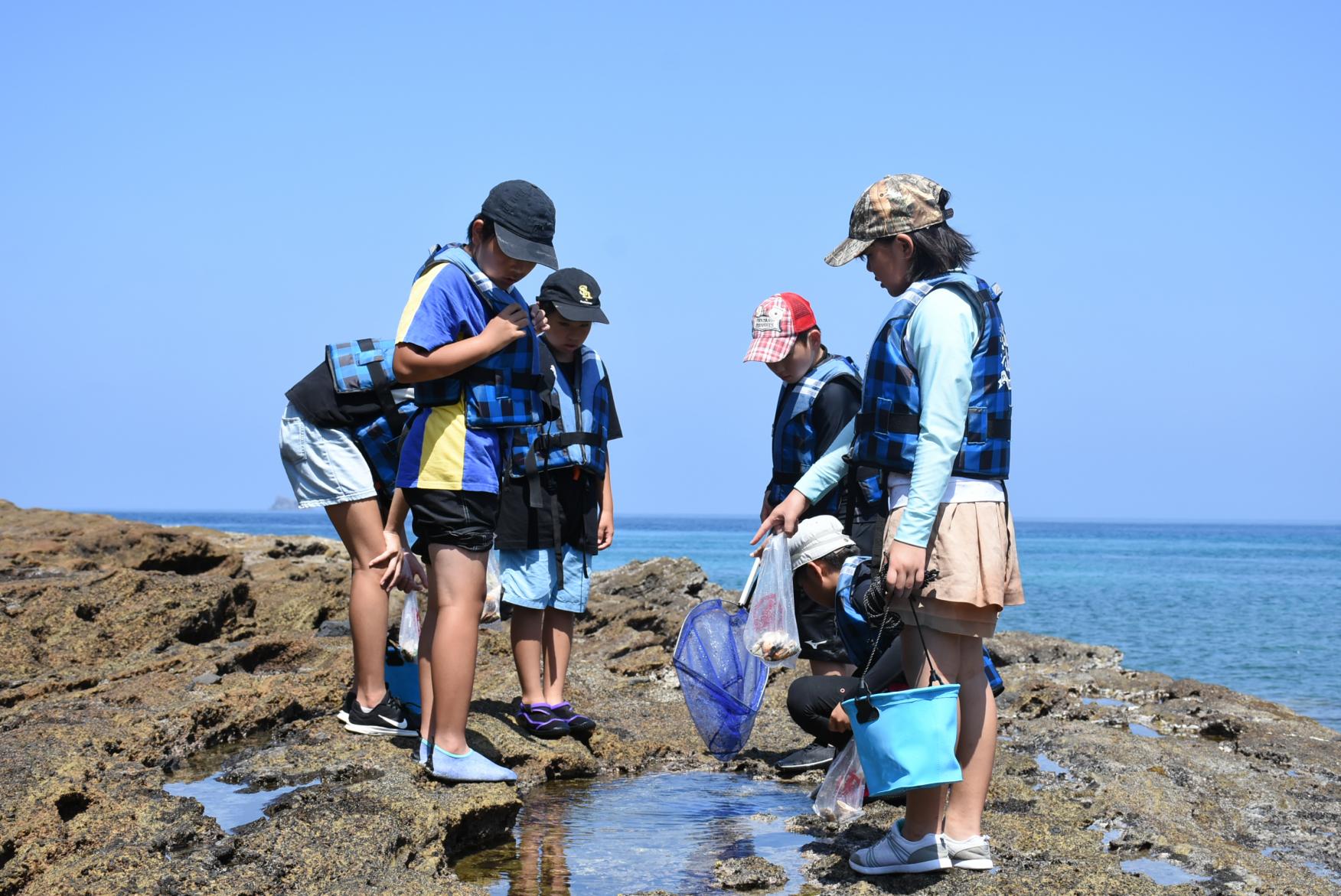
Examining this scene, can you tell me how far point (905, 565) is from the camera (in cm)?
337

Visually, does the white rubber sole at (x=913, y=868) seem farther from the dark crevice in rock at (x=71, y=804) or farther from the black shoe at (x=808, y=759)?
the dark crevice in rock at (x=71, y=804)

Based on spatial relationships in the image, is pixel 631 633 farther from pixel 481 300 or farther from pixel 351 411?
pixel 481 300

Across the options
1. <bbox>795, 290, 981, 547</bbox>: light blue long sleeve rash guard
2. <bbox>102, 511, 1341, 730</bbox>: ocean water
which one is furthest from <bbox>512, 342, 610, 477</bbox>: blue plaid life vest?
<bbox>102, 511, 1341, 730</bbox>: ocean water

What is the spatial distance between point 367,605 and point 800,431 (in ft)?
6.41

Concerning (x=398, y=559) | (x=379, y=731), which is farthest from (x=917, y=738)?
(x=379, y=731)

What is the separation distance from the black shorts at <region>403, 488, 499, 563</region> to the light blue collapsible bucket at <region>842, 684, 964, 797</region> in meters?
1.55

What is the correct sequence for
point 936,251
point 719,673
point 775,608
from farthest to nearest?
point 719,673, point 775,608, point 936,251

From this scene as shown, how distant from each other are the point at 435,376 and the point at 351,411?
0.96m

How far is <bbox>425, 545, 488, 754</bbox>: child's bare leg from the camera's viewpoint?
4203 mm

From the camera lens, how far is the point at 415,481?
4172 mm

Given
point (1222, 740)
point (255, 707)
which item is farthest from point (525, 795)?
point (1222, 740)

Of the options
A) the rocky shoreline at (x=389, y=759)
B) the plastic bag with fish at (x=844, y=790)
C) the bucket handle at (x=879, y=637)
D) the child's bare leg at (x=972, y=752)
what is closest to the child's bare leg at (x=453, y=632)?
the rocky shoreline at (x=389, y=759)

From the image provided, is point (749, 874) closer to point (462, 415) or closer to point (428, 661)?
point (428, 661)

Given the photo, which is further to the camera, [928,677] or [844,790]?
[844,790]
